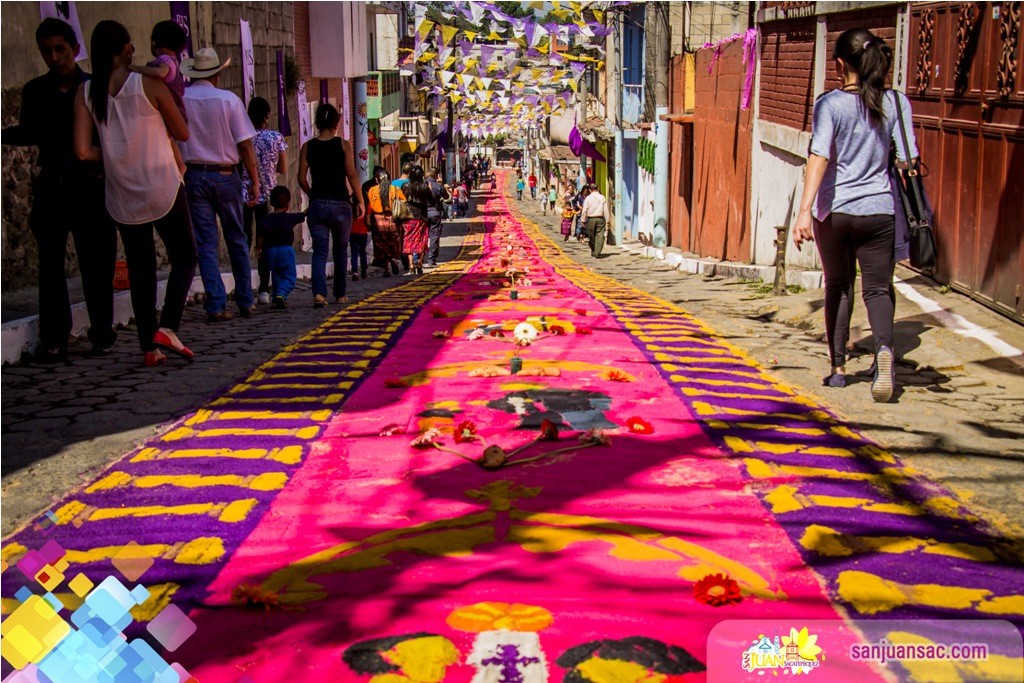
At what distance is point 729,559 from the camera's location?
312cm

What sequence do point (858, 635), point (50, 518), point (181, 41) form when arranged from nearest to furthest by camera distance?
point (858, 635) → point (50, 518) → point (181, 41)

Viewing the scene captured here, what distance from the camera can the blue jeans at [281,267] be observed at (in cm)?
981

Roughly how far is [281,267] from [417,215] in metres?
7.10

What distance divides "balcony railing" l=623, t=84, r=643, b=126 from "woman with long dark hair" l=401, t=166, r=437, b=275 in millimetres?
13979

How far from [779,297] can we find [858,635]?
8.88 metres

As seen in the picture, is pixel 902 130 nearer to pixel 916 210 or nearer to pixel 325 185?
pixel 916 210

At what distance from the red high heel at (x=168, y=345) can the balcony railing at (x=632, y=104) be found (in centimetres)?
2435

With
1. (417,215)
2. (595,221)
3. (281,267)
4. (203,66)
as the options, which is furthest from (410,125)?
(203,66)

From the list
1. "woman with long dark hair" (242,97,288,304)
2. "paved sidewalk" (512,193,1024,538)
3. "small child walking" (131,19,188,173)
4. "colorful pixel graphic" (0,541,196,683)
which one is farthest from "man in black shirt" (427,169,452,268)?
"colorful pixel graphic" (0,541,196,683)

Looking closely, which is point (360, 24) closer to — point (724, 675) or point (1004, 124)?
point (1004, 124)

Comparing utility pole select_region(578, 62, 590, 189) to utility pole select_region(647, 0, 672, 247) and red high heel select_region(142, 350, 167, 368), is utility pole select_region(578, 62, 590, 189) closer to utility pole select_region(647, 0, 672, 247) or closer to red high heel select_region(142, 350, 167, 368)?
utility pole select_region(647, 0, 672, 247)

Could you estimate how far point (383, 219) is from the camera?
1627 centimetres

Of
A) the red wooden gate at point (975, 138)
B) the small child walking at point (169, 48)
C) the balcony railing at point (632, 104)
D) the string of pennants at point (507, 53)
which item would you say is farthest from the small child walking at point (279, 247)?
the balcony railing at point (632, 104)

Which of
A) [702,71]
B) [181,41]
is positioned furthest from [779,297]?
[702,71]
